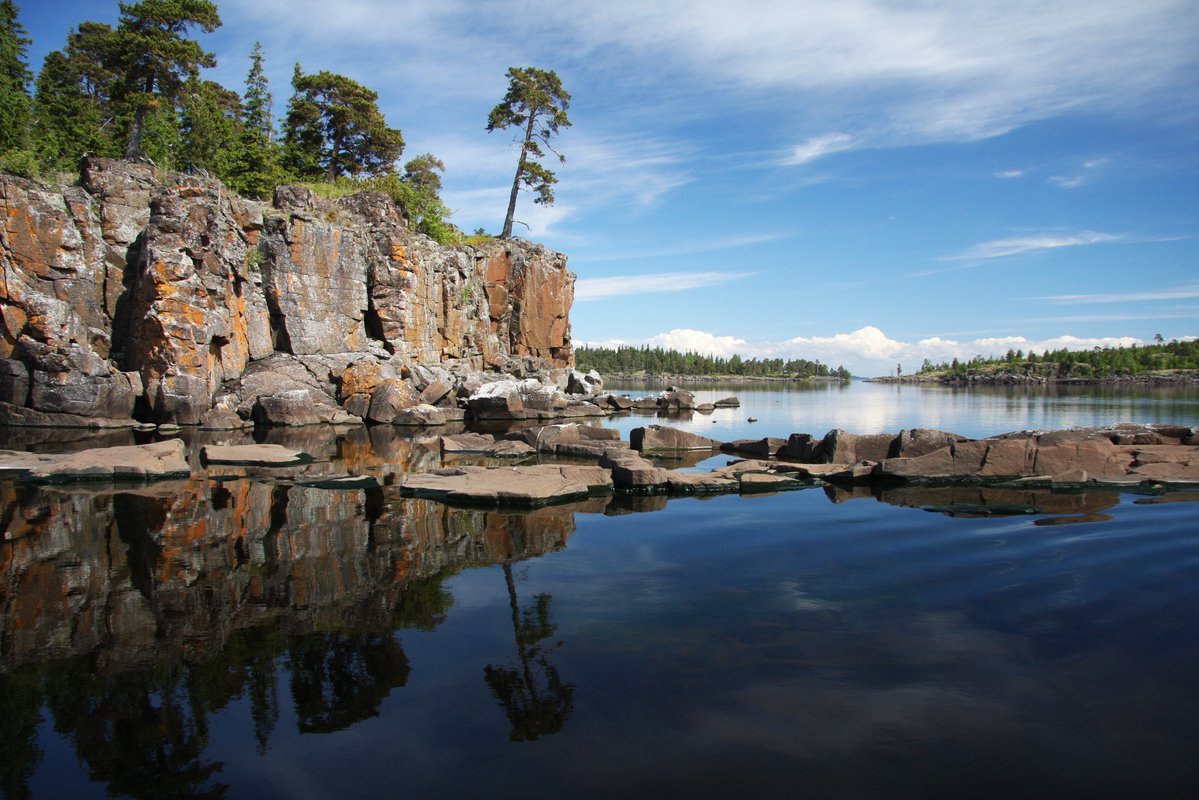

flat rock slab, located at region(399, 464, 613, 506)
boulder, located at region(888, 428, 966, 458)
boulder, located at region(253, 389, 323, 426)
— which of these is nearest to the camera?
flat rock slab, located at region(399, 464, 613, 506)

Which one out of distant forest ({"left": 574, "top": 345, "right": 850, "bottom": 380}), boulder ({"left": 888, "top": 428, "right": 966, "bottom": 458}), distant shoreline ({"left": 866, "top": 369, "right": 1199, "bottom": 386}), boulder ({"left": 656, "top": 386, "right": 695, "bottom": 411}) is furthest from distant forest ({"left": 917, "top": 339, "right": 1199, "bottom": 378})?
boulder ({"left": 888, "top": 428, "right": 966, "bottom": 458})

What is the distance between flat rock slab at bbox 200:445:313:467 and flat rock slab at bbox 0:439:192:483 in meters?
1.62

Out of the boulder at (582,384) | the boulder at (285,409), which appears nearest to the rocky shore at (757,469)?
the boulder at (285,409)

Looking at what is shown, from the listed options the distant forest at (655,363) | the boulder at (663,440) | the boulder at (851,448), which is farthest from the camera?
the distant forest at (655,363)

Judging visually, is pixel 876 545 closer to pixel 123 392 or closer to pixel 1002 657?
pixel 1002 657

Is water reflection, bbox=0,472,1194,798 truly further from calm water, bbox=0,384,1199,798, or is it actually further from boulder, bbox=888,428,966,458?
boulder, bbox=888,428,966,458

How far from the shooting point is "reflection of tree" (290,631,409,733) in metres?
5.76

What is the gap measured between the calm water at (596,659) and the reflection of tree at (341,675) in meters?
0.03

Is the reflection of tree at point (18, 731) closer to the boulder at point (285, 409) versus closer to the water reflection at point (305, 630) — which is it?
the water reflection at point (305, 630)

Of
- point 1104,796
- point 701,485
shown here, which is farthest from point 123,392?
point 1104,796

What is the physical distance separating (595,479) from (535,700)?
10183 millimetres

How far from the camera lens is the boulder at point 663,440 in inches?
973

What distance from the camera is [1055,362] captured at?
15638 cm

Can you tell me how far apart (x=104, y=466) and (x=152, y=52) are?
3113cm
